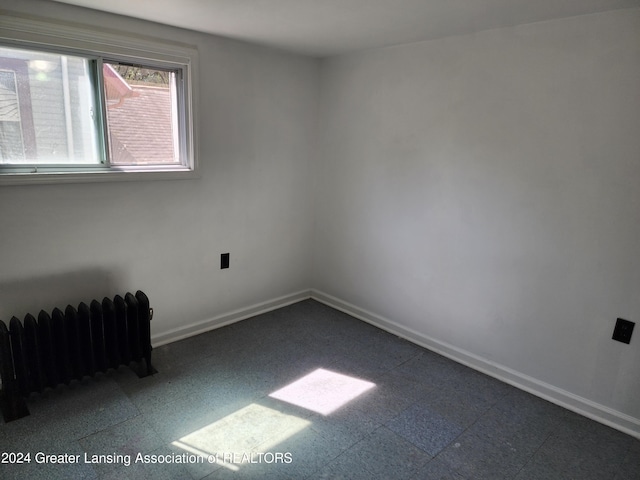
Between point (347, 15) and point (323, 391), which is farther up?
point (347, 15)

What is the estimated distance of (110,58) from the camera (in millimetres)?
2383

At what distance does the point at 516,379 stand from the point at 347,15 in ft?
7.69

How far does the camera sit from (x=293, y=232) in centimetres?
357

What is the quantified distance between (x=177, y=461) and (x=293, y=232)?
6.71 ft

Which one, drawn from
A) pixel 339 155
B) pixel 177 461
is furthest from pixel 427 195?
pixel 177 461

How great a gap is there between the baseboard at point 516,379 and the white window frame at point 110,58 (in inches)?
71.9

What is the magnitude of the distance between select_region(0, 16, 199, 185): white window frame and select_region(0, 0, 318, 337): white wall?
6 cm

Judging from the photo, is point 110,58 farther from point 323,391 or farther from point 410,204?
point 323,391

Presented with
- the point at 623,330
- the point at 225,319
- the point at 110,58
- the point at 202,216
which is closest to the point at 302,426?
the point at 225,319

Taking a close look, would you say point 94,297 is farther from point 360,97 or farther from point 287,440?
point 360,97

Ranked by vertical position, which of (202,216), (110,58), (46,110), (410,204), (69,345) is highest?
(110,58)

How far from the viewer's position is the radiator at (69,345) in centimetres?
209

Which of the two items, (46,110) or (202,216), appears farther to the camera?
(202,216)

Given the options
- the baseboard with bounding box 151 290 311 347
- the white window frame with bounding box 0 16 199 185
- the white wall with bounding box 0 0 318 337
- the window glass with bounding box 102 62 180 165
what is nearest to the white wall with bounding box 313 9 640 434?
the white wall with bounding box 0 0 318 337
